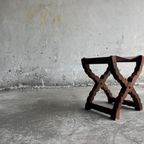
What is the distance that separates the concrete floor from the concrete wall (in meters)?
1.03

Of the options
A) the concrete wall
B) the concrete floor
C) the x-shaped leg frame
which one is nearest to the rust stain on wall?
the concrete wall

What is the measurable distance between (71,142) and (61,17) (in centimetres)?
324

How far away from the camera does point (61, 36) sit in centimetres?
520

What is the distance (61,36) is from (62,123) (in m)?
2.60

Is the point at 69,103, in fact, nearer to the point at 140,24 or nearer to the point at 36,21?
the point at 36,21

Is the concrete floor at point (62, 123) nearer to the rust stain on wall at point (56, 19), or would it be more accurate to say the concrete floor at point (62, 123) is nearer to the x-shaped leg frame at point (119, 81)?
the x-shaped leg frame at point (119, 81)

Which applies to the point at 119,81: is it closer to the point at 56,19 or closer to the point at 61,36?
the point at 61,36

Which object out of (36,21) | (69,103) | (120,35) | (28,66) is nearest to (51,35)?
(36,21)

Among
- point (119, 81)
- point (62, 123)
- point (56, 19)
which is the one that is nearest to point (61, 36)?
point (56, 19)

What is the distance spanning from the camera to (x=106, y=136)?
98.7 inches

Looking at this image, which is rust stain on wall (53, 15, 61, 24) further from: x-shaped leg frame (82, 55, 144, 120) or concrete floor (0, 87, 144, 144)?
x-shaped leg frame (82, 55, 144, 120)

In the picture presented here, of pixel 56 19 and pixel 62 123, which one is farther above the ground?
pixel 56 19

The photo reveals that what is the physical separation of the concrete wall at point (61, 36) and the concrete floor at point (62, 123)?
1032mm

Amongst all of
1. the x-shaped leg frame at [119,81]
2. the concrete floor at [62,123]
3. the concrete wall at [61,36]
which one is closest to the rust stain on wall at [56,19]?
the concrete wall at [61,36]
